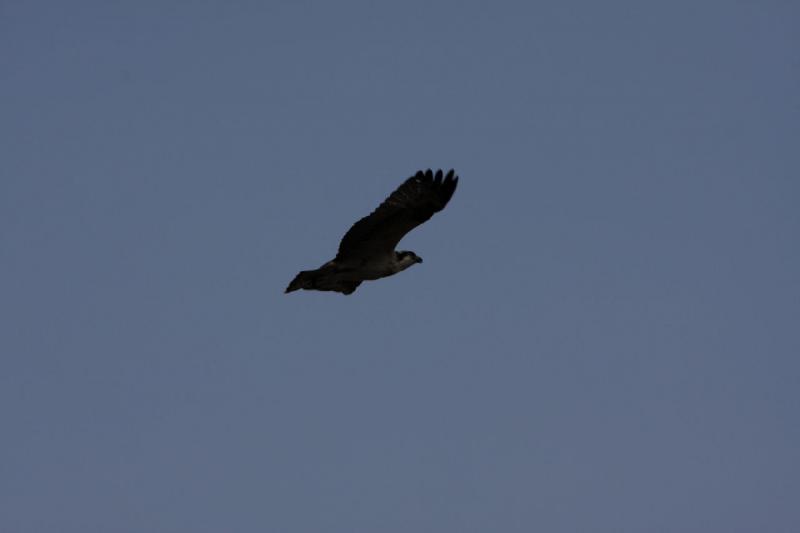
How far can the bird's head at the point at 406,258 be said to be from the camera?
40.1 metres

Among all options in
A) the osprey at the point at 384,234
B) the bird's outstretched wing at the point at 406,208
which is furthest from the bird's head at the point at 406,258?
the bird's outstretched wing at the point at 406,208

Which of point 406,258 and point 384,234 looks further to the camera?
point 406,258

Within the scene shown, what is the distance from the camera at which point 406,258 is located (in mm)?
40188

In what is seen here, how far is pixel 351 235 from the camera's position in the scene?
127 ft

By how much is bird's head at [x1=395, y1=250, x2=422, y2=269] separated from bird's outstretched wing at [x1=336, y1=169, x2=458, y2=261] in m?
1.12

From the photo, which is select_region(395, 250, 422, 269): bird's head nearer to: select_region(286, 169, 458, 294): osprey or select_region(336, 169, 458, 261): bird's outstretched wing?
select_region(286, 169, 458, 294): osprey

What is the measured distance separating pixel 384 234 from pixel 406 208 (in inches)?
26.7

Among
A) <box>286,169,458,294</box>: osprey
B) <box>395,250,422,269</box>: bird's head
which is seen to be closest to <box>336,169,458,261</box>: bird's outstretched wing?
<box>286,169,458,294</box>: osprey

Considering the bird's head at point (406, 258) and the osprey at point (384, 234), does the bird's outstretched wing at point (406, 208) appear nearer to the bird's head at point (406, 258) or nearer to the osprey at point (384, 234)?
the osprey at point (384, 234)

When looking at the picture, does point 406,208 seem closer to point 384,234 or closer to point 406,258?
point 384,234

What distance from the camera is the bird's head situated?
4012 cm

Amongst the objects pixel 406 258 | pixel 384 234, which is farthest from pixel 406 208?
pixel 406 258

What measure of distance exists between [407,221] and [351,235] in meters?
1.00

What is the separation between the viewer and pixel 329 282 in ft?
131
